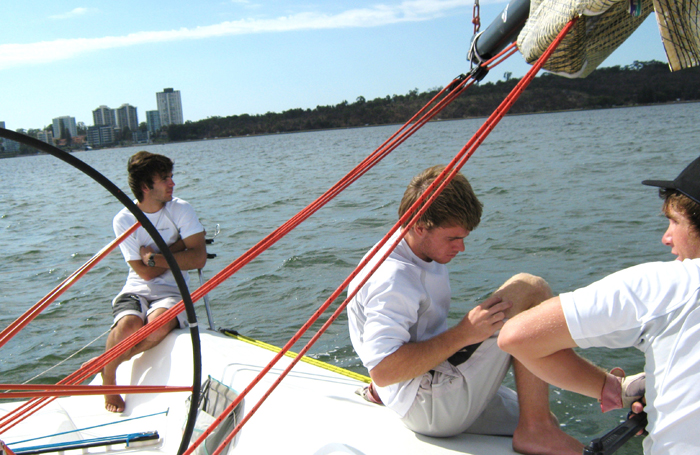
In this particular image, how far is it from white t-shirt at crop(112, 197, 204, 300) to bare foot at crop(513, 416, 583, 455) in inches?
85.8

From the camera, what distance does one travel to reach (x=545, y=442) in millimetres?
1703

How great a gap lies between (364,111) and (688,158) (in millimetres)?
50334

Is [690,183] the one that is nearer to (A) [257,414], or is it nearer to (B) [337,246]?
(A) [257,414]

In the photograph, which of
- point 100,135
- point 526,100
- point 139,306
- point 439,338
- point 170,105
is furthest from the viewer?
point 170,105

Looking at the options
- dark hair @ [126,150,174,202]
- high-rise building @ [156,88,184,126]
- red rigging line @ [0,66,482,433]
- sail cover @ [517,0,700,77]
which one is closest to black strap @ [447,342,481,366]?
red rigging line @ [0,66,482,433]

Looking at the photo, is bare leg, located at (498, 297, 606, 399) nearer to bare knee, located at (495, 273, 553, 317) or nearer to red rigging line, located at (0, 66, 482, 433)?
bare knee, located at (495, 273, 553, 317)

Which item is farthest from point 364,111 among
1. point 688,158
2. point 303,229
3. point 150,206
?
point 150,206

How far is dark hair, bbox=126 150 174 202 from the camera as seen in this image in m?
3.22

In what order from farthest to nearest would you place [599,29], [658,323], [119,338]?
1. [119,338]
2. [599,29]
3. [658,323]

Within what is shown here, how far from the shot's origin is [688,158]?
13.9 meters

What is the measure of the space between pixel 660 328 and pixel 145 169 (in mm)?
2750

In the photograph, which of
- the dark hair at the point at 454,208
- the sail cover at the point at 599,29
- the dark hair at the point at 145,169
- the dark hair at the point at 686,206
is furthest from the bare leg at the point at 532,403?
the dark hair at the point at 145,169

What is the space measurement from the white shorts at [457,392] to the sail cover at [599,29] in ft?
2.83

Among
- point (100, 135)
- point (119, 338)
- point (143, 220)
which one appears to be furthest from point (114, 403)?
point (100, 135)
